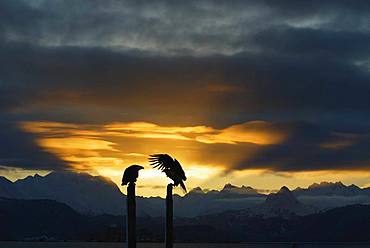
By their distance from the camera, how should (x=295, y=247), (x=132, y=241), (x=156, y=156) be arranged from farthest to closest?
(x=295, y=247) < (x=156, y=156) < (x=132, y=241)

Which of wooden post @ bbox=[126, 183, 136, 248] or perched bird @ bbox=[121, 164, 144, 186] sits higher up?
perched bird @ bbox=[121, 164, 144, 186]

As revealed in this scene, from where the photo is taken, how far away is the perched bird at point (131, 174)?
33156 millimetres

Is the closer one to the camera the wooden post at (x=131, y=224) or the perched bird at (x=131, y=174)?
the wooden post at (x=131, y=224)

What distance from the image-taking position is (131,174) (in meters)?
33.3

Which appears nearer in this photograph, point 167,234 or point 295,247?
point 167,234

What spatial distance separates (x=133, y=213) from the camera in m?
31.9

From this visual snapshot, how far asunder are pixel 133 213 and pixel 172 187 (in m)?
3.00

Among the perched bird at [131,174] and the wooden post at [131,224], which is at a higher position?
the perched bird at [131,174]

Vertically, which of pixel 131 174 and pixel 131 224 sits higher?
pixel 131 174

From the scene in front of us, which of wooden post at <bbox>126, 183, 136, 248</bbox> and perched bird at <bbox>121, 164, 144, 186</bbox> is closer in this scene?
wooden post at <bbox>126, 183, 136, 248</bbox>

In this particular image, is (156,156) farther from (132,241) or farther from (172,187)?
(132,241)

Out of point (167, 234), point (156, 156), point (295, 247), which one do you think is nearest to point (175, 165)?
point (156, 156)

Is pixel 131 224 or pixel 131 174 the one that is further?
pixel 131 174

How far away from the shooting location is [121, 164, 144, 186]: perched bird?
33.2 metres
